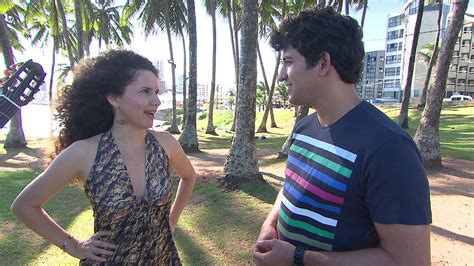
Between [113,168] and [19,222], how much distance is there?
457 cm

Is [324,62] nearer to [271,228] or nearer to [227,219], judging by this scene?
[271,228]

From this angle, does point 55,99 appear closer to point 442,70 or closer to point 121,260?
point 121,260

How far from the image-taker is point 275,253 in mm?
1555

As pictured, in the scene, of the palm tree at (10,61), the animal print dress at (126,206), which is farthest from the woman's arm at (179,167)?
the palm tree at (10,61)

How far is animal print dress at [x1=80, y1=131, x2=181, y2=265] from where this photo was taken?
1.91 m

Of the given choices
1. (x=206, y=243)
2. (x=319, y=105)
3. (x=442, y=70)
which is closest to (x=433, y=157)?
(x=442, y=70)

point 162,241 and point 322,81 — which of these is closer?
point 322,81

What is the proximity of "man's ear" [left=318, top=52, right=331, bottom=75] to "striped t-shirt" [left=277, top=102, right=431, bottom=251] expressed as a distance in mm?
217

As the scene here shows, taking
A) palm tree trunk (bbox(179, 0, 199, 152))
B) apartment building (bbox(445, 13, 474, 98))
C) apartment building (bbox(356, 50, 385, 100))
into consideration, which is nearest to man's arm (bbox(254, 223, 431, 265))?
palm tree trunk (bbox(179, 0, 199, 152))

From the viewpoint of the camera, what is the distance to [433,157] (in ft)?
25.4

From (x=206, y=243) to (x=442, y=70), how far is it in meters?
6.10

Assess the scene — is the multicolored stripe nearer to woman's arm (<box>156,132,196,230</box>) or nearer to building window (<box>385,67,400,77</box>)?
woman's arm (<box>156,132,196,230</box>)

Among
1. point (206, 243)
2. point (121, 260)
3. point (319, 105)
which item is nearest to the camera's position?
point (319, 105)

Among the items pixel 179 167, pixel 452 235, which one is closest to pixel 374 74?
pixel 452 235
